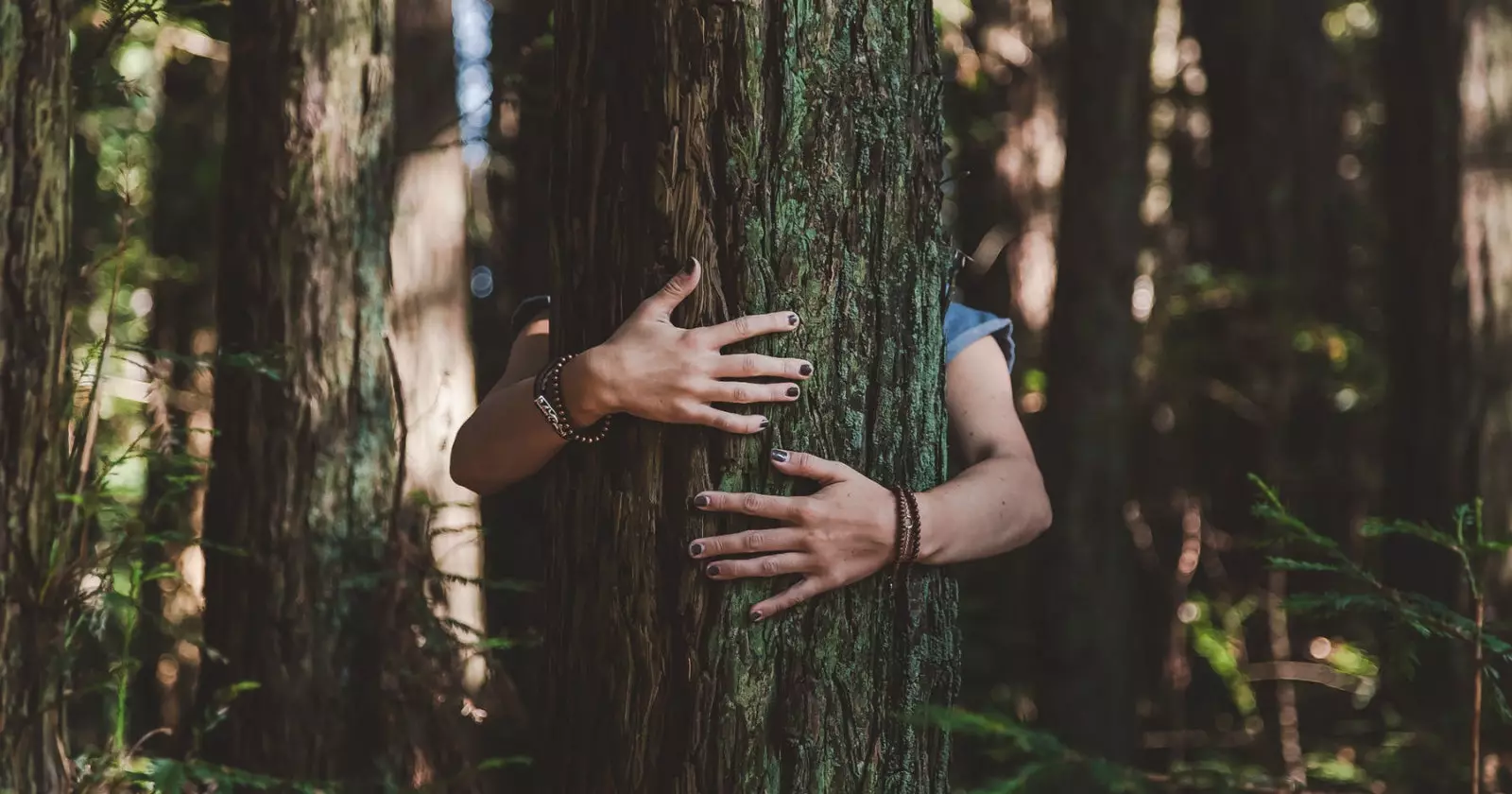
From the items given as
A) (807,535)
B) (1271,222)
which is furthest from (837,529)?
(1271,222)

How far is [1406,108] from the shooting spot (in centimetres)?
546

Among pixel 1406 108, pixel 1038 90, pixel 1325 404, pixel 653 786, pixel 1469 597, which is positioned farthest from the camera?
pixel 1325 404

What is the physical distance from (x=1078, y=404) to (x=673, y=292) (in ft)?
15.3

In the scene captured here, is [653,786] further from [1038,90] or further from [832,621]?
[1038,90]

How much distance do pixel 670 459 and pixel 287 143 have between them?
2.60m

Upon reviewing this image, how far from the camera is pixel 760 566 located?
7.09ft

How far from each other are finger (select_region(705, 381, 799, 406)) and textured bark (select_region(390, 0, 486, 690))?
11.7 feet

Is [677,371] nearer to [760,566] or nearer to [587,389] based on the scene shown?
[587,389]

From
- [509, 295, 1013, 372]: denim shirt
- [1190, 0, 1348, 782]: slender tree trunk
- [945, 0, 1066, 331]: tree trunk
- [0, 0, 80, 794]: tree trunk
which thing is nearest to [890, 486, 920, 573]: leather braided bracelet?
[509, 295, 1013, 372]: denim shirt

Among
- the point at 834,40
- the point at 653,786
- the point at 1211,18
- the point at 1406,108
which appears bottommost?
the point at 653,786

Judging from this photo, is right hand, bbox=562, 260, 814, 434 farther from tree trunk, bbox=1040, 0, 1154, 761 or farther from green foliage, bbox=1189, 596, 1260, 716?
green foliage, bbox=1189, 596, 1260, 716

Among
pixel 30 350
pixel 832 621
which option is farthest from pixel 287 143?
pixel 832 621

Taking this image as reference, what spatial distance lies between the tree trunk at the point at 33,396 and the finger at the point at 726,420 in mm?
1662

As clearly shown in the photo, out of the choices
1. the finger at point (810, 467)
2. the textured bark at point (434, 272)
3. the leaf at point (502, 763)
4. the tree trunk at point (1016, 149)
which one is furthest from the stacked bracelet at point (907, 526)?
the tree trunk at point (1016, 149)
